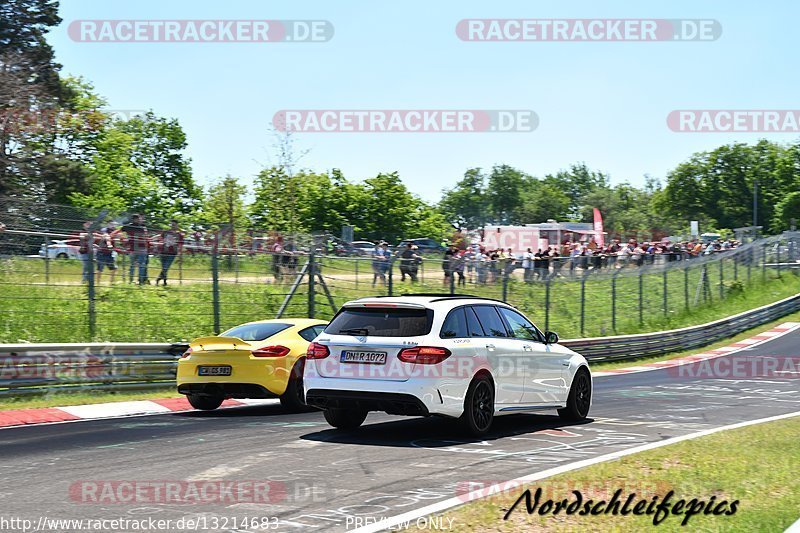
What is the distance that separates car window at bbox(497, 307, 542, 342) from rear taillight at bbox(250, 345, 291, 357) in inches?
130

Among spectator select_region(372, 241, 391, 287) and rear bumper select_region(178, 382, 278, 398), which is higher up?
spectator select_region(372, 241, 391, 287)

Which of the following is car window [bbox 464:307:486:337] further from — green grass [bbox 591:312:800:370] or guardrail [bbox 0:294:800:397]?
green grass [bbox 591:312:800:370]

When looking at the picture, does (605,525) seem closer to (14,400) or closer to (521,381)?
(521,381)

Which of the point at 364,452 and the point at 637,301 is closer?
the point at 364,452

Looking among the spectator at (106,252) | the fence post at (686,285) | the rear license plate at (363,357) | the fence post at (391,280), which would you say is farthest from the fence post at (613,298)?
the rear license plate at (363,357)

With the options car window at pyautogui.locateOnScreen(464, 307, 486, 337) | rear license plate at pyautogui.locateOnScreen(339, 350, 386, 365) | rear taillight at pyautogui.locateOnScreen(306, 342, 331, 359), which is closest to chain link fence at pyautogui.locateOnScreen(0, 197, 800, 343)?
rear taillight at pyautogui.locateOnScreen(306, 342, 331, 359)

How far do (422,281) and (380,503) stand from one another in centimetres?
1790

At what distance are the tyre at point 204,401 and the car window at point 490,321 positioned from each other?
15.3 ft

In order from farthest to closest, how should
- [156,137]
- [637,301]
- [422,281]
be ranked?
[156,137] < [637,301] < [422,281]

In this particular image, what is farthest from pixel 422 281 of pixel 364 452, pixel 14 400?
pixel 364 452

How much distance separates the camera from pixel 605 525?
6477 millimetres

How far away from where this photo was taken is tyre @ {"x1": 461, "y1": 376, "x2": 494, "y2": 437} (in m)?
10.8

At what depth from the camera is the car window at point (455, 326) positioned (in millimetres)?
10750

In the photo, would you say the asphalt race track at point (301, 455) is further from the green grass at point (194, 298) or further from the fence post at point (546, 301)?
the fence post at point (546, 301)
